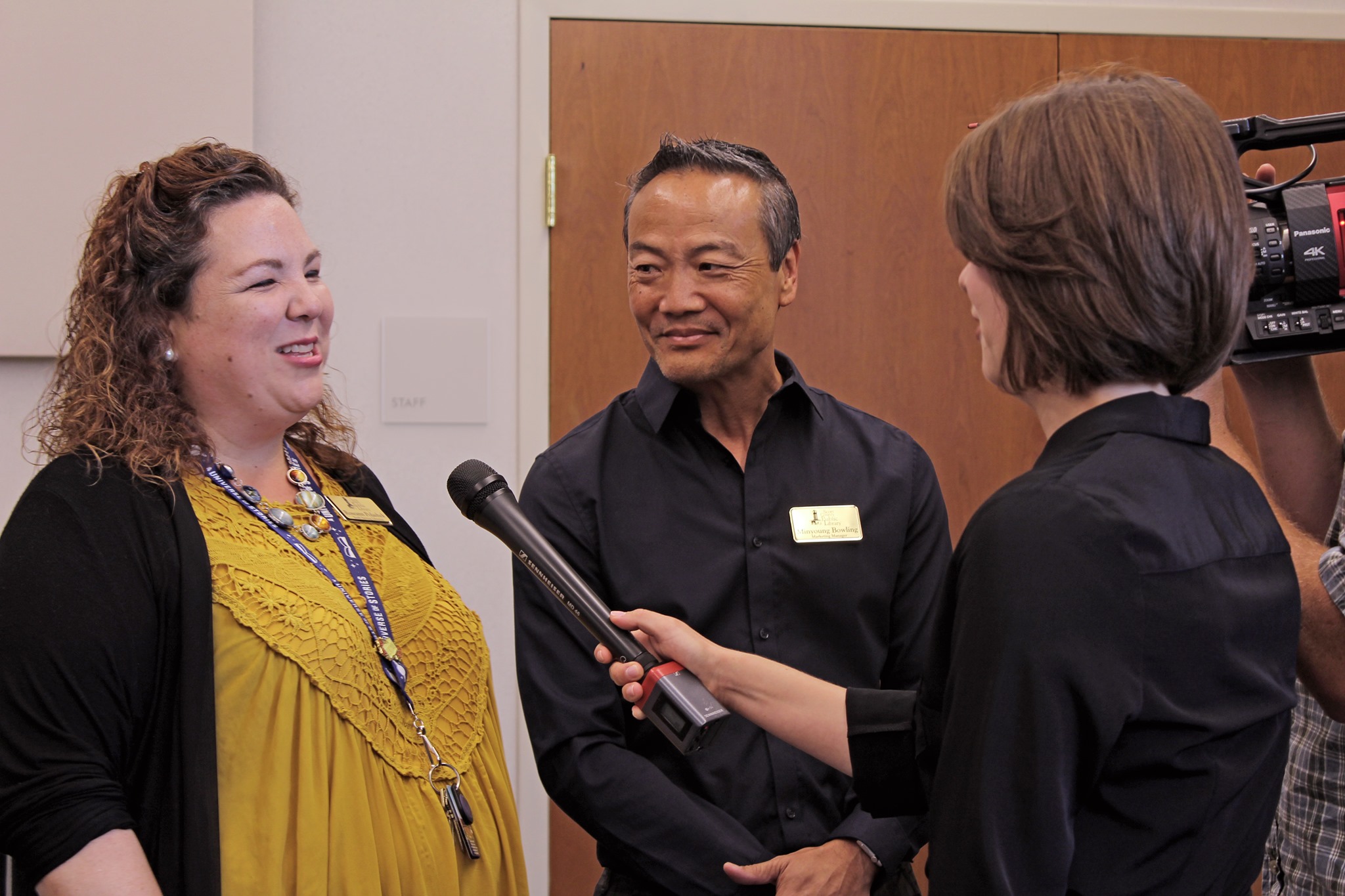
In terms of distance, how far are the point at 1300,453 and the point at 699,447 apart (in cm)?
86

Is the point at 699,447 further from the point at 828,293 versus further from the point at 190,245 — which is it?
the point at 828,293

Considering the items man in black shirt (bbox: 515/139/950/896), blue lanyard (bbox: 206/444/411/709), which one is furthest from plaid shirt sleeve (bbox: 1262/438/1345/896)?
blue lanyard (bbox: 206/444/411/709)

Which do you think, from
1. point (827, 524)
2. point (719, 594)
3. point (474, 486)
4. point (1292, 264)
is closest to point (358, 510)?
point (474, 486)

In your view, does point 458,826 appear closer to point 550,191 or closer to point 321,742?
point 321,742

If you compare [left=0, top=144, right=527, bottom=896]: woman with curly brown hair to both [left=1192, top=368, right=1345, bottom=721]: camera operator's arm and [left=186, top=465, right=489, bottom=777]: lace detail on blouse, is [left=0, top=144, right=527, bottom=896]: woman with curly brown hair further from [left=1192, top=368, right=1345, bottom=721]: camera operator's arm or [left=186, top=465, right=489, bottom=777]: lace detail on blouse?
[left=1192, top=368, right=1345, bottom=721]: camera operator's arm

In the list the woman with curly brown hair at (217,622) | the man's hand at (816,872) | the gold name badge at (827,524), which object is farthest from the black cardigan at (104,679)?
the gold name badge at (827,524)

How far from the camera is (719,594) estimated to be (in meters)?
1.57

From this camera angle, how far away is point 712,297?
1.62m

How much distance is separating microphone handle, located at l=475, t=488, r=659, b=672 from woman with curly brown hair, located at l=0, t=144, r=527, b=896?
316 millimetres

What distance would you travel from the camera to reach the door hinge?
260cm

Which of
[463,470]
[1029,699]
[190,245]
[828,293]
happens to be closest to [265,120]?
[190,245]

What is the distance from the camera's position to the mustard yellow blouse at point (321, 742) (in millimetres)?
1301

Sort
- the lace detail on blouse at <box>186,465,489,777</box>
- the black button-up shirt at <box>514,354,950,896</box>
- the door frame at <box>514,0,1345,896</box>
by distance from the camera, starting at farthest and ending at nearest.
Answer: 1. the door frame at <box>514,0,1345,896</box>
2. the black button-up shirt at <box>514,354,950,896</box>
3. the lace detail on blouse at <box>186,465,489,777</box>

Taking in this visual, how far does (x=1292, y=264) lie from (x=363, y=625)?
3.97 ft
